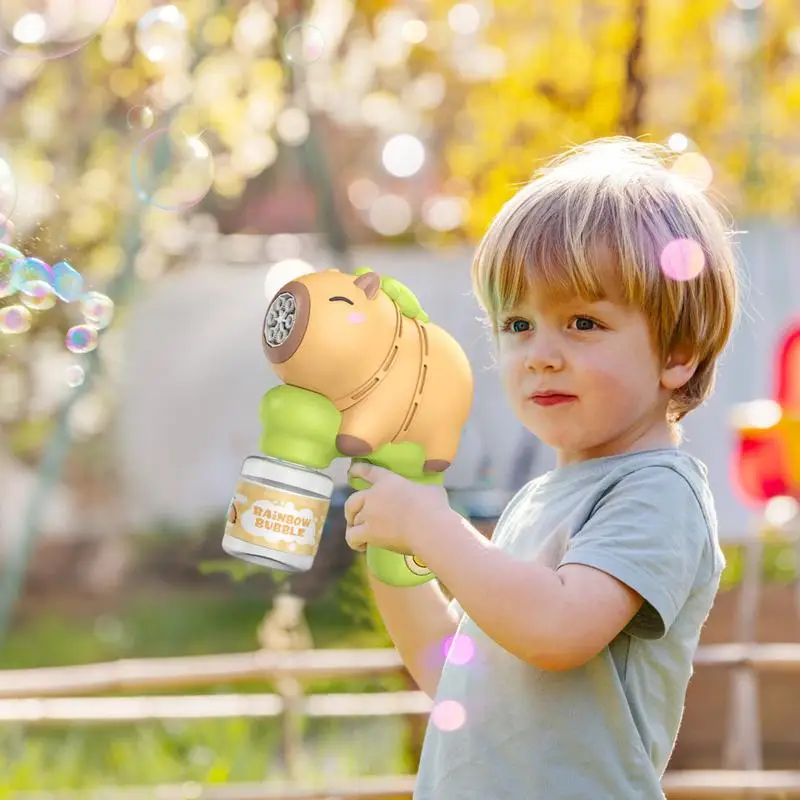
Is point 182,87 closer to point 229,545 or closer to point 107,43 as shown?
point 107,43

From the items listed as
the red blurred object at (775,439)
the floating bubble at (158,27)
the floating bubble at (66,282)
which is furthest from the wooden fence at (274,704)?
the floating bubble at (158,27)

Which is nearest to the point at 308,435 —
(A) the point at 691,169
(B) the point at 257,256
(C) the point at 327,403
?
(C) the point at 327,403

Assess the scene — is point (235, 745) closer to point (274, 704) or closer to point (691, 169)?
point (274, 704)

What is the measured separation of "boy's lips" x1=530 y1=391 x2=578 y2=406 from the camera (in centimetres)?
89

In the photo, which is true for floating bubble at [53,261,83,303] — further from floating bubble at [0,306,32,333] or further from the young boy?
the young boy

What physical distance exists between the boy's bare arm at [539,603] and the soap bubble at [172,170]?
0.99 m

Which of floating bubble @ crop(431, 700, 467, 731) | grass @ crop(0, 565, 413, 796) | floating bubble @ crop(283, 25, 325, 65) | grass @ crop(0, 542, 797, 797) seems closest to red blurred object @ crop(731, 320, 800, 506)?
grass @ crop(0, 542, 797, 797)

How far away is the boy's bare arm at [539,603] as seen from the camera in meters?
0.81

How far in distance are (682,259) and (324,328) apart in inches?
10.9

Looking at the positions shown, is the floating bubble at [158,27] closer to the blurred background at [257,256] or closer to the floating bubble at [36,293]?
the blurred background at [257,256]

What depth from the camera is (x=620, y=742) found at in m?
0.86

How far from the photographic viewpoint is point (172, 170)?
2.10 metres

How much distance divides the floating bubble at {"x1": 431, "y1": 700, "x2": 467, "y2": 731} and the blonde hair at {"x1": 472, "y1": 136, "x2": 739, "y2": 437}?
29 centimetres

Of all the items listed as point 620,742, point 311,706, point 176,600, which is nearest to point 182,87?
point 311,706
